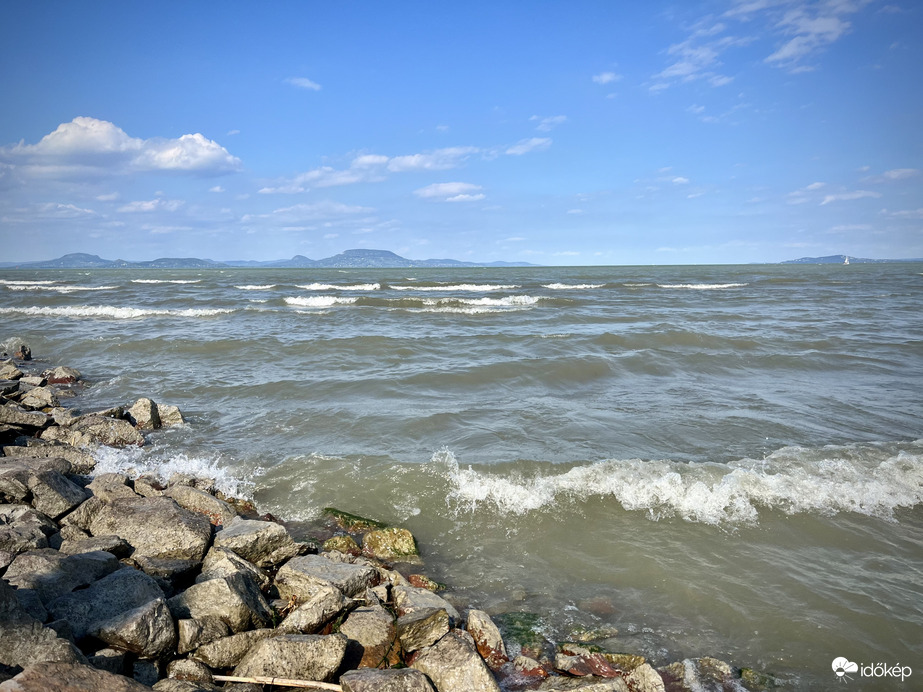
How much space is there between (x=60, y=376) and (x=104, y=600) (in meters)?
10.5

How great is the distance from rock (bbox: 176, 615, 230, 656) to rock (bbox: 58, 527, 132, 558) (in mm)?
1416

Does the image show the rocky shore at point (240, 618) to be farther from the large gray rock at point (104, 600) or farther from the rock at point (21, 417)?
the rock at point (21, 417)

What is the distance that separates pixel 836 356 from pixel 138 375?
18.2m

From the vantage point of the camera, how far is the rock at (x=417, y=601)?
3.81m

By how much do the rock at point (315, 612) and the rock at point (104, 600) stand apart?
0.88 m

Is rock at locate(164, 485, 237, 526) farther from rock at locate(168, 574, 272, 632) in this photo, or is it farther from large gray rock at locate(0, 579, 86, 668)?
large gray rock at locate(0, 579, 86, 668)

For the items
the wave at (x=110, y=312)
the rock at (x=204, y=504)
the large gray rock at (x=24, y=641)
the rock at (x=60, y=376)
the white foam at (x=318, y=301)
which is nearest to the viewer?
the large gray rock at (x=24, y=641)

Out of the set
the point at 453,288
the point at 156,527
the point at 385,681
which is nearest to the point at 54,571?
the point at 156,527

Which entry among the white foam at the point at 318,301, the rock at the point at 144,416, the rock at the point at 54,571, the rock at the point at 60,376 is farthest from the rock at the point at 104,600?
the white foam at the point at 318,301

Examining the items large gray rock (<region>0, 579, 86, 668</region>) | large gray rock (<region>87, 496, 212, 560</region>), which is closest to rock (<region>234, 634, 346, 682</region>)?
large gray rock (<region>0, 579, 86, 668</region>)

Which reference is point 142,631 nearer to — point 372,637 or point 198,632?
point 198,632

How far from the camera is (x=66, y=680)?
7.61 ft

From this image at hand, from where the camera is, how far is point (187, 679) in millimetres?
3043

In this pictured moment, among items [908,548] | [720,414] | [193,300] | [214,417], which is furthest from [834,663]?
[193,300]
